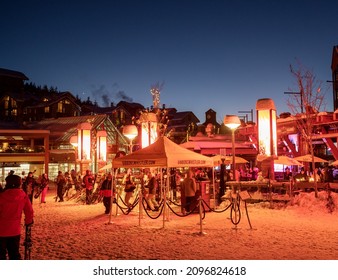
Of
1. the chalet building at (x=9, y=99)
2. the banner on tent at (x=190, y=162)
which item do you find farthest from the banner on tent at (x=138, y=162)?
→ the chalet building at (x=9, y=99)

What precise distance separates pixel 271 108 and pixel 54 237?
29.6 ft

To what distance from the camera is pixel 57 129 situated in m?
41.2

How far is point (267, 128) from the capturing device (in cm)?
1430

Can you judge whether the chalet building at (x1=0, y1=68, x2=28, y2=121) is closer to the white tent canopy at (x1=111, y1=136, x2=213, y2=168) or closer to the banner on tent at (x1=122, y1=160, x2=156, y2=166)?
the banner on tent at (x1=122, y1=160, x2=156, y2=166)

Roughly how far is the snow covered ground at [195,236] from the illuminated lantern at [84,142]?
305 inches

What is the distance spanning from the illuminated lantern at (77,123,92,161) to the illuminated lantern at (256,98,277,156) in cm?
1170

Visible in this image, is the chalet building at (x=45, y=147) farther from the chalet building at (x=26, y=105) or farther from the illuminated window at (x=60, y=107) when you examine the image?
the illuminated window at (x=60, y=107)

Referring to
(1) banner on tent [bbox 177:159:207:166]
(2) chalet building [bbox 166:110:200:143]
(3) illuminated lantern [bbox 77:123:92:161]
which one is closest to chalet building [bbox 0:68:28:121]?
(2) chalet building [bbox 166:110:200:143]

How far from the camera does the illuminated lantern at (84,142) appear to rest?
22.5 m

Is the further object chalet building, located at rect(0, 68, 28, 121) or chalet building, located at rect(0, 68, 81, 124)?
chalet building, located at rect(0, 68, 81, 124)

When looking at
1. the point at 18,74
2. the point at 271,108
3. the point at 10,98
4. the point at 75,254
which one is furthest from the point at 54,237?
the point at 18,74

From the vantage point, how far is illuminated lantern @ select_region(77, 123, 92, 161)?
887 inches

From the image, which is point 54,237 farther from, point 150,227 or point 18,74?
point 18,74

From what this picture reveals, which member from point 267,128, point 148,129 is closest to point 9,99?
point 148,129
